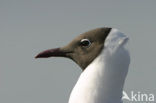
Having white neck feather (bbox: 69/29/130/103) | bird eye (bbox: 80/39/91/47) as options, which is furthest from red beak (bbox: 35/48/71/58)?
white neck feather (bbox: 69/29/130/103)

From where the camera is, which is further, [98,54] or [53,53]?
[53,53]

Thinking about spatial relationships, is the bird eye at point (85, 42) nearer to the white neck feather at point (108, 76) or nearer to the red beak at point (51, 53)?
the white neck feather at point (108, 76)

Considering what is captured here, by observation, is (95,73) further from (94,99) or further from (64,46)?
(64,46)

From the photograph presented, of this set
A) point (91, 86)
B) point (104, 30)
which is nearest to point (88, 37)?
point (104, 30)

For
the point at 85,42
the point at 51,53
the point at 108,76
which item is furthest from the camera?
the point at 51,53

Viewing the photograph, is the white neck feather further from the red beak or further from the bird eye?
the red beak

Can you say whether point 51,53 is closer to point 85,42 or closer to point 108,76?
point 85,42

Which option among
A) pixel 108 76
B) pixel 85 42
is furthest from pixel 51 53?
pixel 108 76

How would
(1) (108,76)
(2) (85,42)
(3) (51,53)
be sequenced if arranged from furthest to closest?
1. (3) (51,53)
2. (2) (85,42)
3. (1) (108,76)
